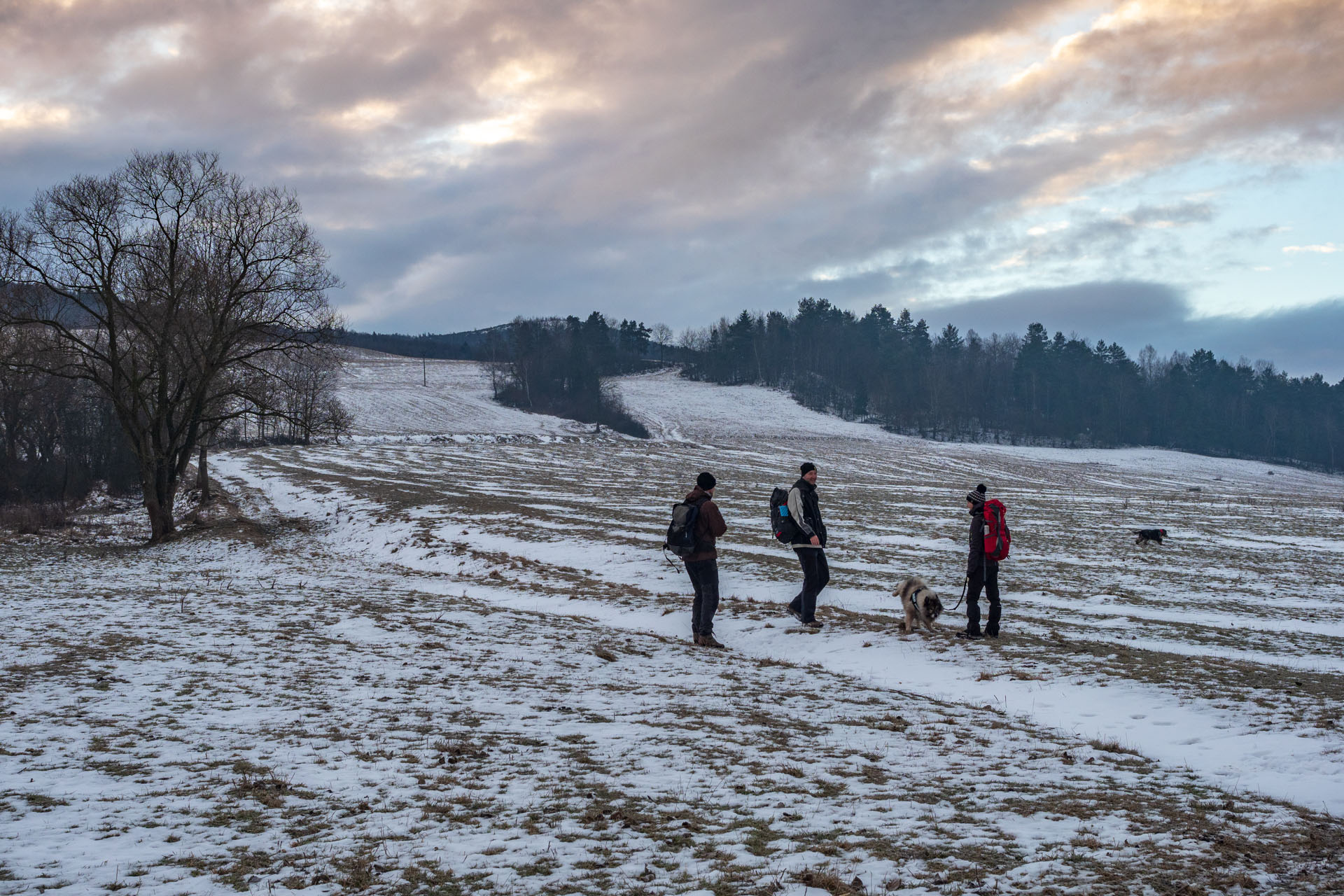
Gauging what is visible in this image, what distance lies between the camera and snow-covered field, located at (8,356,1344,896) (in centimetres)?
497

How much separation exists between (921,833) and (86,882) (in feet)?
16.4

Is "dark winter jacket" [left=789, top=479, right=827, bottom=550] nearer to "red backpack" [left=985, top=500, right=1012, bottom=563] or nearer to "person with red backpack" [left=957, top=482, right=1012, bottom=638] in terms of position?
"person with red backpack" [left=957, top=482, right=1012, bottom=638]

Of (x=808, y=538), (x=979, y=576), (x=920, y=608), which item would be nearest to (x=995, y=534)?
(x=979, y=576)

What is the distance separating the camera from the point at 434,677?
9.91m

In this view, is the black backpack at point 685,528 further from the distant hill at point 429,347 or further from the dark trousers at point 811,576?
the distant hill at point 429,347

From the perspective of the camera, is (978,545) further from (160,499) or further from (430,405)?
(430,405)

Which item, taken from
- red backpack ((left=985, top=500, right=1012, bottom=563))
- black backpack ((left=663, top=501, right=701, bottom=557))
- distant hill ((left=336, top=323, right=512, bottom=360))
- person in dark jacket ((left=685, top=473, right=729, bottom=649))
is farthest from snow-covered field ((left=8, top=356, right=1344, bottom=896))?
distant hill ((left=336, top=323, right=512, bottom=360))

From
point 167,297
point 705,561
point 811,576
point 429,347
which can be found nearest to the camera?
point 705,561

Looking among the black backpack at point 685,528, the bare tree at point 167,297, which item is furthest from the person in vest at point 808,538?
the bare tree at point 167,297

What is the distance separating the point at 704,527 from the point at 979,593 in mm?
4448

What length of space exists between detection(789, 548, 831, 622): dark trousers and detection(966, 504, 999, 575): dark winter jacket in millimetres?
2209

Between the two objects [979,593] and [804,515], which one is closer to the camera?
[804,515]

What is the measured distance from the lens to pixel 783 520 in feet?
41.7

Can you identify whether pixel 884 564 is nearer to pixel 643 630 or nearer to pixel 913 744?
pixel 643 630
